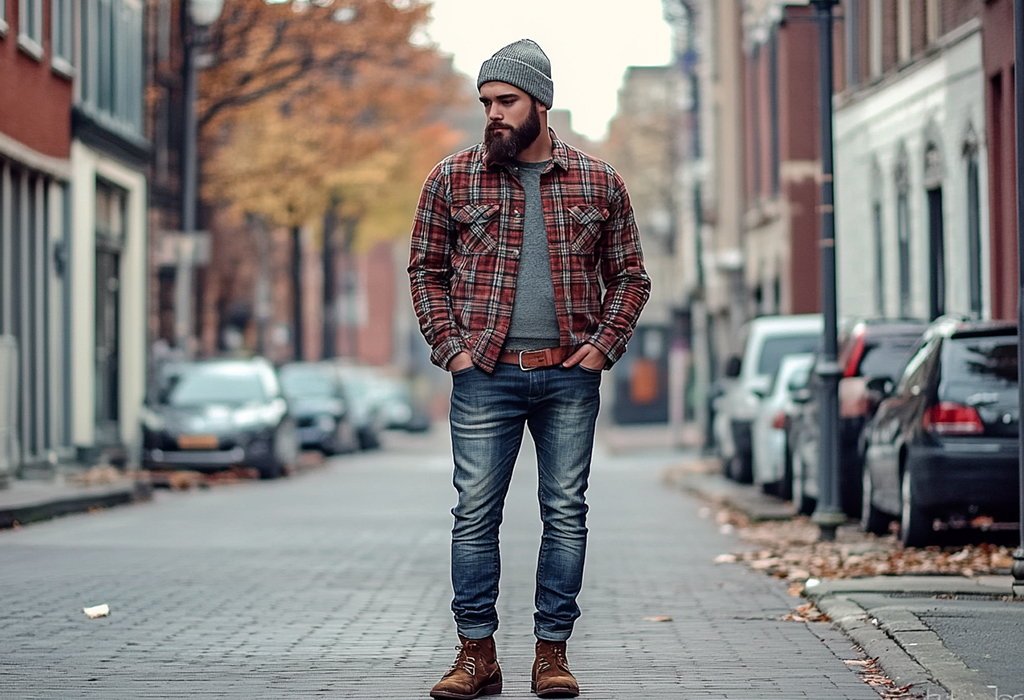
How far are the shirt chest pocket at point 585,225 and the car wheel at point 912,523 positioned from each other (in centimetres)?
581

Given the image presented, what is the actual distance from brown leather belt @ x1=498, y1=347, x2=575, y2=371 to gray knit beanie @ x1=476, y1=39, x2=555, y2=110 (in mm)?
797

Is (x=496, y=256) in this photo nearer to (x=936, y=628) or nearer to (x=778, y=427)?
(x=936, y=628)

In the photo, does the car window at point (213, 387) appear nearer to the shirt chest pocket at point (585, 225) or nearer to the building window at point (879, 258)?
the building window at point (879, 258)

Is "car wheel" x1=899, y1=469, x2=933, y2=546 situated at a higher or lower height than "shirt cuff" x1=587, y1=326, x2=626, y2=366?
lower

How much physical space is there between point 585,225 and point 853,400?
8.78 metres

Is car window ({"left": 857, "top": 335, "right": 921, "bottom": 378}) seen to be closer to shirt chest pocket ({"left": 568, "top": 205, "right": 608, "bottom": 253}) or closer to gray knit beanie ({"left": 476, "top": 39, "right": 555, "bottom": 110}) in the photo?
shirt chest pocket ({"left": 568, "top": 205, "right": 608, "bottom": 253})

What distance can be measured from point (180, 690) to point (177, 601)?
9.23 ft

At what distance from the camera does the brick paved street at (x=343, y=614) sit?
686cm

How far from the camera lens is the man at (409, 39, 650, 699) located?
6.23 m

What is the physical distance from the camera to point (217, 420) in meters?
24.0

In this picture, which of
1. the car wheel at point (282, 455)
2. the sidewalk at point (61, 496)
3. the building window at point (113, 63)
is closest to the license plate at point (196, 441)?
the car wheel at point (282, 455)

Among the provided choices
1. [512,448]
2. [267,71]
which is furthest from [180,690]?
[267,71]

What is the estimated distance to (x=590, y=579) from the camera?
10.8 metres

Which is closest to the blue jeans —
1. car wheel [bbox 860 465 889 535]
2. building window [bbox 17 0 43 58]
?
car wheel [bbox 860 465 889 535]
